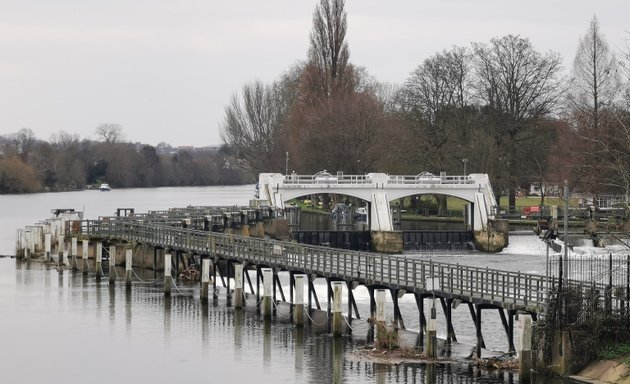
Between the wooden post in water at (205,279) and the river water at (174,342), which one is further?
the wooden post in water at (205,279)

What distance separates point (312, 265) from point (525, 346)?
15266 mm

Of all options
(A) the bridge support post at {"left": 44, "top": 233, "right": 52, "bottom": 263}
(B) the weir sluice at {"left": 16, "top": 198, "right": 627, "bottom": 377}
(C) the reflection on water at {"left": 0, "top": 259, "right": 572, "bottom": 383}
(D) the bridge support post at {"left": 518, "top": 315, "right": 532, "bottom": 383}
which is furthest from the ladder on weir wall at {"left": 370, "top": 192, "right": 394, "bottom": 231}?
(D) the bridge support post at {"left": 518, "top": 315, "right": 532, "bottom": 383}

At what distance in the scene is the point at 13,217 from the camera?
148125 millimetres

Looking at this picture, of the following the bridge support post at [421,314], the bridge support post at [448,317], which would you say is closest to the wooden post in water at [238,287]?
the bridge support post at [421,314]

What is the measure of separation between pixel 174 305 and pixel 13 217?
306 ft

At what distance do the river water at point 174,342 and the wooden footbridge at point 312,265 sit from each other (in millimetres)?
1605

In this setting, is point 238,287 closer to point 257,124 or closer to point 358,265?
point 358,265

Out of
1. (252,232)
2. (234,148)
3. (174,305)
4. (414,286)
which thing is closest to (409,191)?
(252,232)

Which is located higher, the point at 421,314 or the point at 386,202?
the point at 386,202

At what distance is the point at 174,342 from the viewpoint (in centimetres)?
4931

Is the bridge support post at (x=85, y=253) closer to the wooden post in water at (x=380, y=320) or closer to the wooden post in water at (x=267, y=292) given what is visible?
the wooden post in water at (x=267, y=292)

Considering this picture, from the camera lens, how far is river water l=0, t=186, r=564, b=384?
42781 mm

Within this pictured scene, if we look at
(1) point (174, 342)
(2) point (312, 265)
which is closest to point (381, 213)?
(2) point (312, 265)

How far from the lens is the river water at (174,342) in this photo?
42.8 m
